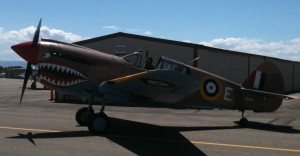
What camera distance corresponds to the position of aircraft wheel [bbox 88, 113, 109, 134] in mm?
9539

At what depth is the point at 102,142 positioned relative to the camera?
8.48 metres

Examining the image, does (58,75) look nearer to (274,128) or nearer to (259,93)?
(259,93)

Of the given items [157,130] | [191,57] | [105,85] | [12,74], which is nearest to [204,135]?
[157,130]

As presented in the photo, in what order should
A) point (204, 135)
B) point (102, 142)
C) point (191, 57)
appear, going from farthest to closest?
1. point (191, 57)
2. point (204, 135)
3. point (102, 142)

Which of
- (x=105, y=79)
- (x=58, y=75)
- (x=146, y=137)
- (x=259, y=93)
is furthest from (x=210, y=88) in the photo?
(x=58, y=75)

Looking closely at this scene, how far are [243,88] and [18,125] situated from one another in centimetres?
712

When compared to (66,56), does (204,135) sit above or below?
below

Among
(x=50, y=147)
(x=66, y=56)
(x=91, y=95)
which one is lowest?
(x=50, y=147)

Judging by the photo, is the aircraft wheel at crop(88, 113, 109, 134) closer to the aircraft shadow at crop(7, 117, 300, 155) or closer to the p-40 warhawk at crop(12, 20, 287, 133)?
the p-40 warhawk at crop(12, 20, 287, 133)

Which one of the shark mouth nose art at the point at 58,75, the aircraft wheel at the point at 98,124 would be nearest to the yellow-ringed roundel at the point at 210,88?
the aircraft wheel at the point at 98,124

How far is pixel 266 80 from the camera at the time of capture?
12766 mm

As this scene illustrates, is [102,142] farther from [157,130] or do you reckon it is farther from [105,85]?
[157,130]

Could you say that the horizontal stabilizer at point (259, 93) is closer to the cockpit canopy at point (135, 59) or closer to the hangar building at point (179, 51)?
the cockpit canopy at point (135, 59)

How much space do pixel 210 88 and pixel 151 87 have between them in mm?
3079
